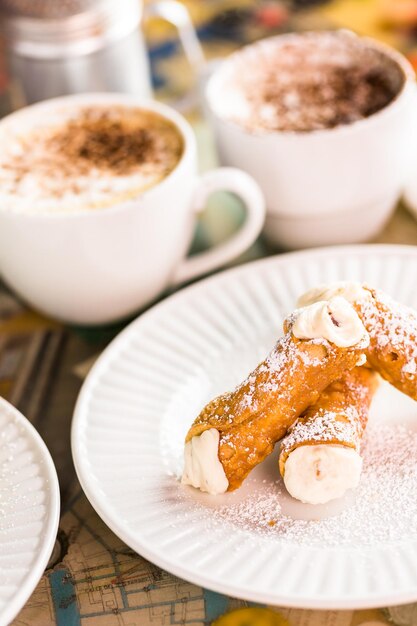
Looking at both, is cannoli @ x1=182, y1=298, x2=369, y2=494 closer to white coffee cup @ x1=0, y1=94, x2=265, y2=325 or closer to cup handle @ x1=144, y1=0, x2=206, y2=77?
white coffee cup @ x1=0, y1=94, x2=265, y2=325

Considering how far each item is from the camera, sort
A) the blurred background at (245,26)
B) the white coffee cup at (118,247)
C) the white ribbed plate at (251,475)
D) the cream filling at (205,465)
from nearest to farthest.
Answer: the white ribbed plate at (251,475), the cream filling at (205,465), the white coffee cup at (118,247), the blurred background at (245,26)

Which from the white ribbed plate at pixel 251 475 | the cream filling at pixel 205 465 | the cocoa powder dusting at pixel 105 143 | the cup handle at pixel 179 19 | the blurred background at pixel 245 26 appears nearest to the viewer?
the white ribbed plate at pixel 251 475

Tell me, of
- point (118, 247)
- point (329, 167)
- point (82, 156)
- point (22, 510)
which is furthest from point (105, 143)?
point (22, 510)

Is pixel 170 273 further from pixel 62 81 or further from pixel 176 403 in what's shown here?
pixel 62 81

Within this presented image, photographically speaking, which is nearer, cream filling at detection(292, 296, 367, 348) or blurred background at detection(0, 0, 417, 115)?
cream filling at detection(292, 296, 367, 348)

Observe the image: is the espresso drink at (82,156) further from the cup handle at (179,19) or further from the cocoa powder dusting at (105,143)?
the cup handle at (179,19)

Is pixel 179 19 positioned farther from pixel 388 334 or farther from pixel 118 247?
pixel 388 334

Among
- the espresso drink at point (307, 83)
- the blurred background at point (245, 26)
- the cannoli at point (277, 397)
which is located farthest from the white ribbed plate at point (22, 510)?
the blurred background at point (245, 26)

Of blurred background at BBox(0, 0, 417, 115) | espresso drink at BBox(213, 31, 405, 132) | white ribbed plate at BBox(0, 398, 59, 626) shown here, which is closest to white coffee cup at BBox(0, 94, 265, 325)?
espresso drink at BBox(213, 31, 405, 132)
